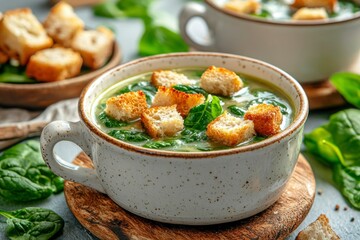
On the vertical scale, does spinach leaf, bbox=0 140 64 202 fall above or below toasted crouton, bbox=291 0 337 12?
below

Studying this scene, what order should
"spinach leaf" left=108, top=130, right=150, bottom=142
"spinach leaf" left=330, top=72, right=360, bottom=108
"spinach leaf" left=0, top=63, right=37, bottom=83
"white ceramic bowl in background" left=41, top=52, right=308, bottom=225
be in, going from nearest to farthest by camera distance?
"white ceramic bowl in background" left=41, top=52, right=308, bottom=225
"spinach leaf" left=108, top=130, right=150, bottom=142
"spinach leaf" left=330, top=72, right=360, bottom=108
"spinach leaf" left=0, top=63, right=37, bottom=83

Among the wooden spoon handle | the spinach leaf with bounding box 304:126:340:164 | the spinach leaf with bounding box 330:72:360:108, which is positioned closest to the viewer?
the spinach leaf with bounding box 304:126:340:164

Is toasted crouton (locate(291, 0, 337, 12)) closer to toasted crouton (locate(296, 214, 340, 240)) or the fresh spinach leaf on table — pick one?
the fresh spinach leaf on table

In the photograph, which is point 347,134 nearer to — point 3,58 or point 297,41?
point 297,41

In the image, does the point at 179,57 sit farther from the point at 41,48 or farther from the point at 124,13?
the point at 124,13

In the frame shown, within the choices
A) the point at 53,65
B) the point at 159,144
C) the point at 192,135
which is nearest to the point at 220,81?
the point at 192,135

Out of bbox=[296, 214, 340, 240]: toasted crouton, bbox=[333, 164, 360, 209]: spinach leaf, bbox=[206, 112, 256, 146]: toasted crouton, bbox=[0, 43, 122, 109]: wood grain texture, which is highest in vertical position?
bbox=[206, 112, 256, 146]: toasted crouton

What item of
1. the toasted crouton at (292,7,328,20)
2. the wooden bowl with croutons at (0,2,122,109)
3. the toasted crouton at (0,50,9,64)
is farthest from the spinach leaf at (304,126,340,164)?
the toasted crouton at (0,50,9,64)
